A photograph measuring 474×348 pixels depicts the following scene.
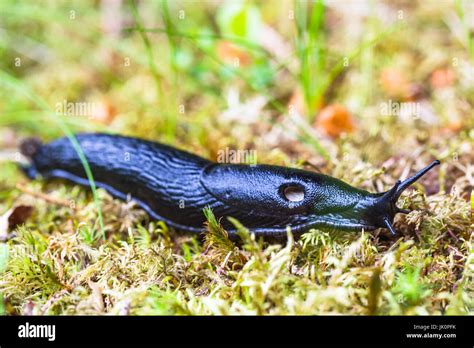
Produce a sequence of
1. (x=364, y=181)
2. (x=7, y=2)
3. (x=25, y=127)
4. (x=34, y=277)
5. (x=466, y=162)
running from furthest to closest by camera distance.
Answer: (x=7, y=2) → (x=25, y=127) → (x=466, y=162) → (x=364, y=181) → (x=34, y=277)

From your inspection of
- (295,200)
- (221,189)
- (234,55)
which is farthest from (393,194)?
(234,55)

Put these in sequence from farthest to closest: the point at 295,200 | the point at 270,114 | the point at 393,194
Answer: the point at 270,114 < the point at 295,200 < the point at 393,194

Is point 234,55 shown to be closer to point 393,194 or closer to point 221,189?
point 221,189

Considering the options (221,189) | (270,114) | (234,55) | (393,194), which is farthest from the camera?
(234,55)

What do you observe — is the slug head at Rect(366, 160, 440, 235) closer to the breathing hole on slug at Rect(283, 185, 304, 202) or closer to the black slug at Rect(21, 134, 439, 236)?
the black slug at Rect(21, 134, 439, 236)

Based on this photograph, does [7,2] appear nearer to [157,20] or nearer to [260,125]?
[157,20]

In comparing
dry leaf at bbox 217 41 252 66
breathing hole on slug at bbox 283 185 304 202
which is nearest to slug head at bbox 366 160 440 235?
breathing hole on slug at bbox 283 185 304 202

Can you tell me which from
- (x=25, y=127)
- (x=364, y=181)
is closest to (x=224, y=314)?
(x=364, y=181)

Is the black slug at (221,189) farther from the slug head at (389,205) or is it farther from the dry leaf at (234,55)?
the dry leaf at (234,55)
